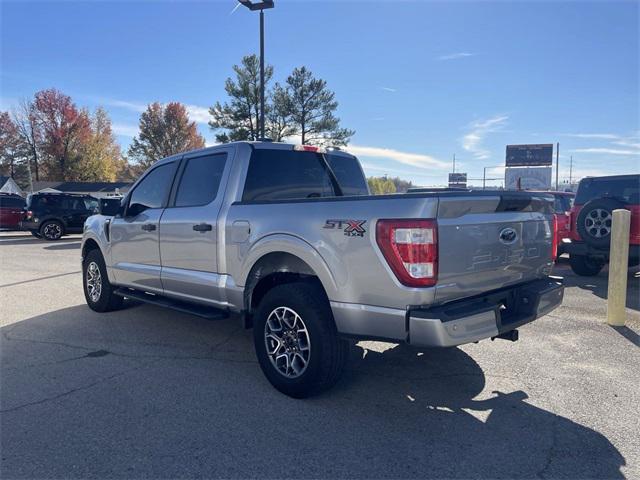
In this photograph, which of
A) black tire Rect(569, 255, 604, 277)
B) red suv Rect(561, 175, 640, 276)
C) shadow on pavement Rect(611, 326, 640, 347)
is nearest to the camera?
shadow on pavement Rect(611, 326, 640, 347)

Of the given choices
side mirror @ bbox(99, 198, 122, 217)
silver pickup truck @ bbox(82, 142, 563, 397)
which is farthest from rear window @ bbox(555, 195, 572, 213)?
side mirror @ bbox(99, 198, 122, 217)

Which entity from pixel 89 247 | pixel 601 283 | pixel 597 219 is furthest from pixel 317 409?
pixel 601 283

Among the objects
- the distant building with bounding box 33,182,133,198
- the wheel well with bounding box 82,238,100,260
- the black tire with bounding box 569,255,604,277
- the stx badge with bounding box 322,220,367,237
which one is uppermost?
the distant building with bounding box 33,182,133,198

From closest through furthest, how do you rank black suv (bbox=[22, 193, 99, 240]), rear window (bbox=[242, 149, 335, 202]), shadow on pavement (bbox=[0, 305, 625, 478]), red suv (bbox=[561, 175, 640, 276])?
1. shadow on pavement (bbox=[0, 305, 625, 478])
2. rear window (bbox=[242, 149, 335, 202])
3. red suv (bbox=[561, 175, 640, 276])
4. black suv (bbox=[22, 193, 99, 240])

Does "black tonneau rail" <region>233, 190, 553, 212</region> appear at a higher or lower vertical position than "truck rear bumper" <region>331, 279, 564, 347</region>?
higher

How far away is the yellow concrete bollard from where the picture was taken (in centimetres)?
560

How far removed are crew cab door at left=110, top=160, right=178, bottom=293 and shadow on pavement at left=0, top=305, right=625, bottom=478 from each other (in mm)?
894

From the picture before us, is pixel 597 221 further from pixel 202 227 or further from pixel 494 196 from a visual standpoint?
pixel 202 227

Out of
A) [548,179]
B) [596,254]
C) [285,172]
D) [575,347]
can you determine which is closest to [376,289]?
[285,172]

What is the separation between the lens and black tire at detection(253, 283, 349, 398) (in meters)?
3.41

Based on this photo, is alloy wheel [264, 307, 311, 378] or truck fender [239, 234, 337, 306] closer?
truck fender [239, 234, 337, 306]

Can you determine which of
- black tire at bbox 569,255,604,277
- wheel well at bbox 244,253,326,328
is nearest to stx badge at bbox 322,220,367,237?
wheel well at bbox 244,253,326,328

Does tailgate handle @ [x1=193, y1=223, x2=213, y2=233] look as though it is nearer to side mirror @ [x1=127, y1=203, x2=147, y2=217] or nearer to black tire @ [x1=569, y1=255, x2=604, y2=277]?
side mirror @ [x1=127, y1=203, x2=147, y2=217]

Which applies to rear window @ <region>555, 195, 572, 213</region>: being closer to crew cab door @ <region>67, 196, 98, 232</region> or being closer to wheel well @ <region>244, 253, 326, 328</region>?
wheel well @ <region>244, 253, 326, 328</region>
